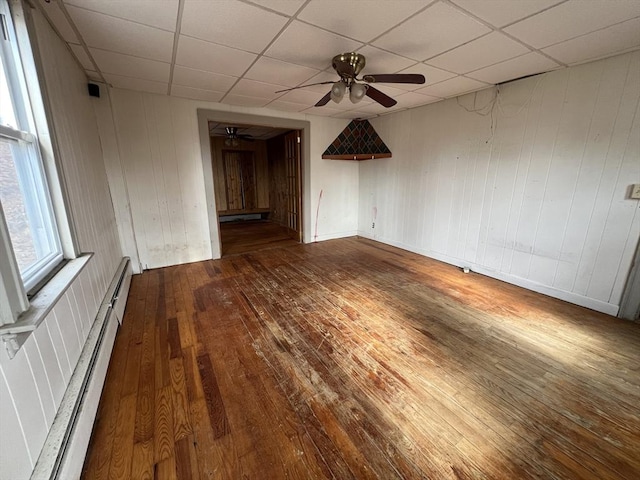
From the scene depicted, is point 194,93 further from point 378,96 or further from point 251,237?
point 251,237

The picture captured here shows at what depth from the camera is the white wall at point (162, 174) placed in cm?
345

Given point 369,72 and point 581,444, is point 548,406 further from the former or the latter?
point 369,72

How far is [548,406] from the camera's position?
160 centimetres

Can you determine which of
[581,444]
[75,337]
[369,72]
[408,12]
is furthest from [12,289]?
[369,72]

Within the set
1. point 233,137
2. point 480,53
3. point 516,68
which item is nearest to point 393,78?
point 480,53

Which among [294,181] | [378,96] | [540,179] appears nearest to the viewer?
[378,96]

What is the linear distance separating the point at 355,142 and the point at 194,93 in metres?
2.93

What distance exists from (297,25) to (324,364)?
2559 mm

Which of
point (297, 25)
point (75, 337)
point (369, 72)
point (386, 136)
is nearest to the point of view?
point (75, 337)

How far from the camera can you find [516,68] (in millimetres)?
2650

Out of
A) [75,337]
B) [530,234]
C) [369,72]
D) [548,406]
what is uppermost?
[369,72]

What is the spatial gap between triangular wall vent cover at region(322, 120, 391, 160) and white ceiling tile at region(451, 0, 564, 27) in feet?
10.2

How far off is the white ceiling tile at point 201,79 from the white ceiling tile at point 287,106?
0.91 m

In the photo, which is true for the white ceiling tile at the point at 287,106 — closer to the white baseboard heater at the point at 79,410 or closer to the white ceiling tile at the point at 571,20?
the white ceiling tile at the point at 571,20
